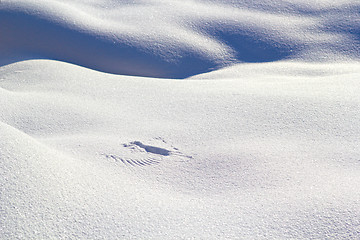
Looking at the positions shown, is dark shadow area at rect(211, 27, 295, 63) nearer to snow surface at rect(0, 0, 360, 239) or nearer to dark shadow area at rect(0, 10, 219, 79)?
snow surface at rect(0, 0, 360, 239)

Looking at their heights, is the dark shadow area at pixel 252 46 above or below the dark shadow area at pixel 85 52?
above

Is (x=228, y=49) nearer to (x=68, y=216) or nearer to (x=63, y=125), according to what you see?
(x=63, y=125)

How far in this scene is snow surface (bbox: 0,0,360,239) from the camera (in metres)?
1.13

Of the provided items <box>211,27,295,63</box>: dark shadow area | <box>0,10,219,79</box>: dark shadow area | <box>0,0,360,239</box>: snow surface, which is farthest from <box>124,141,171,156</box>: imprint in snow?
<box>211,27,295,63</box>: dark shadow area

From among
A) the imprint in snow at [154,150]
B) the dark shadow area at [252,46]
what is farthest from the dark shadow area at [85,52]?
the imprint in snow at [154,150]

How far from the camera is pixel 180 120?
1.74 meters

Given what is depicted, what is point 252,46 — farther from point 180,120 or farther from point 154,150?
point 154,150

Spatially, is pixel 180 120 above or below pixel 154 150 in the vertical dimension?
above

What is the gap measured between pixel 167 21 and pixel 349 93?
4.43ft

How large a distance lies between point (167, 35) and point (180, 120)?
1067 millimetres

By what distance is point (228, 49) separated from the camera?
105 inches

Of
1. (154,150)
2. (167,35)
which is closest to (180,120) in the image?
(154,150)

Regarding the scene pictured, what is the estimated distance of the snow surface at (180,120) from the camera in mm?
1126

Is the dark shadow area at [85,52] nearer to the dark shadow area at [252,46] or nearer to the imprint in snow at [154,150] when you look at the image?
the dark shadow area at [252,46]
